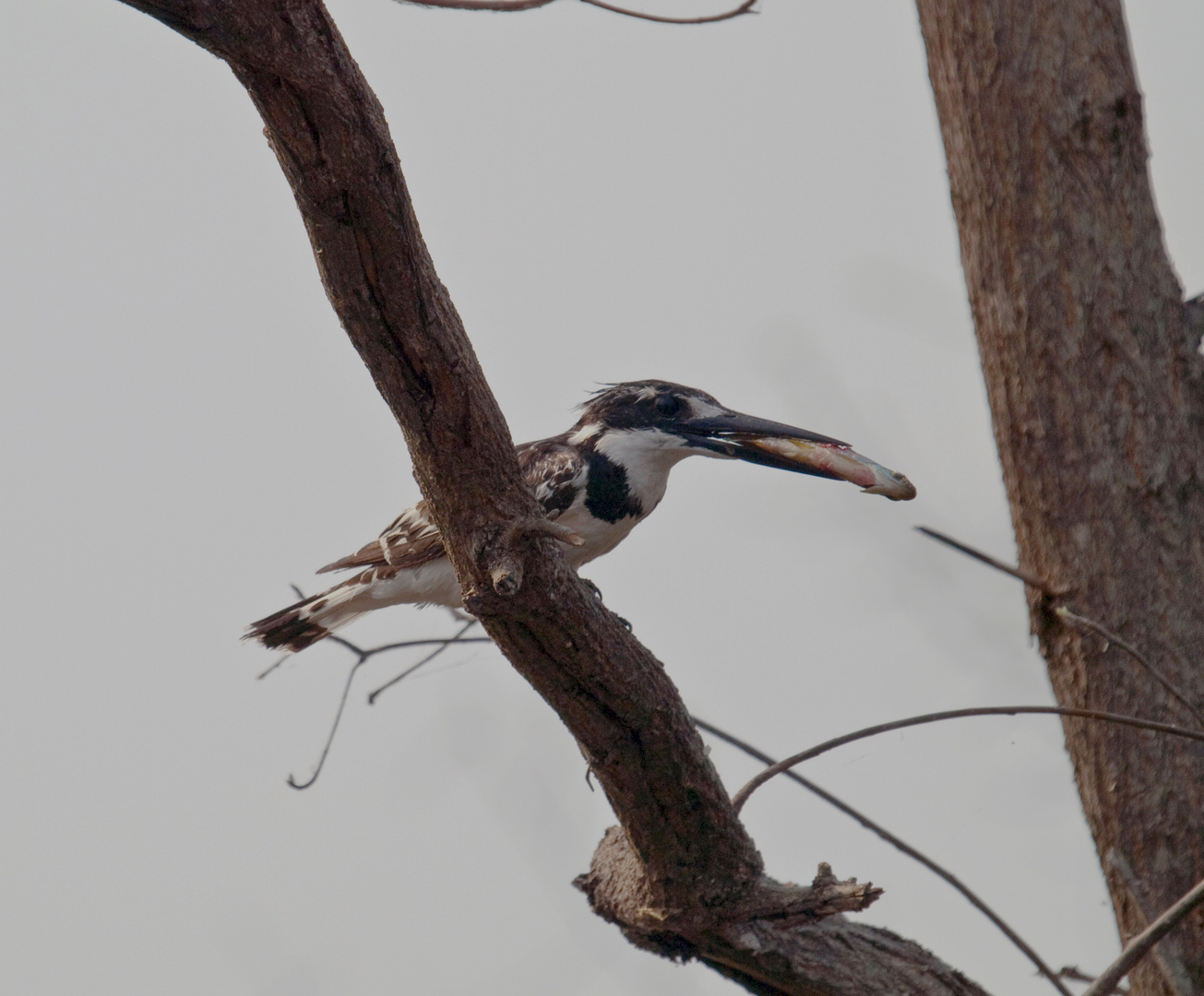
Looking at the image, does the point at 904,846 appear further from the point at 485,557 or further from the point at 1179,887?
the point at 485,557

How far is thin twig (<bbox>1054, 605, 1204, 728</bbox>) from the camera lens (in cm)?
254

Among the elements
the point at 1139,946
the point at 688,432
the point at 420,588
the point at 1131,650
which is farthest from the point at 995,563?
the point at 420,588

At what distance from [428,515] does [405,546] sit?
285mm

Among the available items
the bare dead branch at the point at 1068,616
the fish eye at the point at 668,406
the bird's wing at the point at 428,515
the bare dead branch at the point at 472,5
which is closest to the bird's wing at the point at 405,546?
the bird's wing at the point at 428,515

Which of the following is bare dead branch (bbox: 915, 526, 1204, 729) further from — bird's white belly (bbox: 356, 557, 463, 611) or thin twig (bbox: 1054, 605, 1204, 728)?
bird's white belly (bbox: 356, 557, 463, 611)

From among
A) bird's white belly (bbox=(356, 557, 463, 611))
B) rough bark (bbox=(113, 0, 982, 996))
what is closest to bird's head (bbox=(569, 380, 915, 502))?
bird's white belly (bbox=(356, 557, 463, 611))

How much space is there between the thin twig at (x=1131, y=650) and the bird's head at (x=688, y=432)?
72 centimetres

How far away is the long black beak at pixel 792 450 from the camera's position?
312cm

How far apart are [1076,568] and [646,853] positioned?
4.29ft

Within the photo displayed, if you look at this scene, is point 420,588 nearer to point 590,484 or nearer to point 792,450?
point 590,484

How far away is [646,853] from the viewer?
8.81ft

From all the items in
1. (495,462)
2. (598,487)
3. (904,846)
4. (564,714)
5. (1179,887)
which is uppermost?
(598,487)

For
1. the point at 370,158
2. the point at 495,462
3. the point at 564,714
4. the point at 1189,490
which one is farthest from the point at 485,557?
the point at 1189,490

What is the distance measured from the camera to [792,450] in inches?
139
